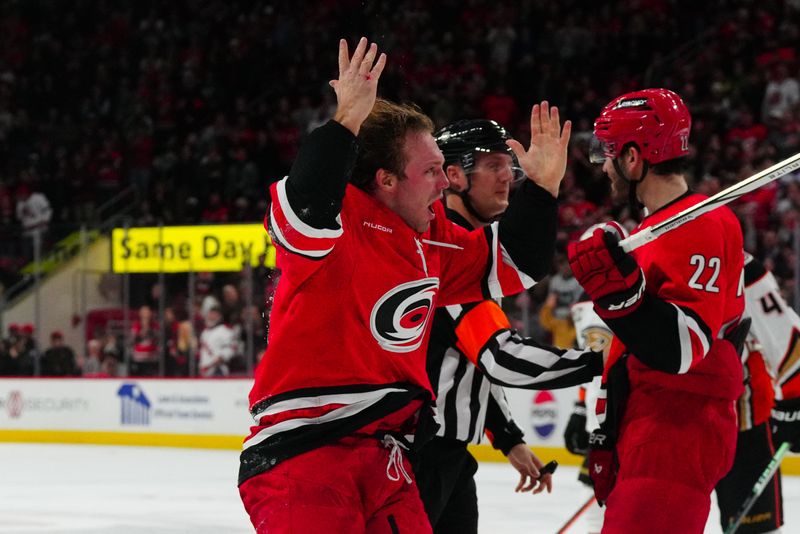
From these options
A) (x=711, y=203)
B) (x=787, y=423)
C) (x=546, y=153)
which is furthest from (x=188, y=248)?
(x=711, y=203)

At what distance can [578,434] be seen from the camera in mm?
4660

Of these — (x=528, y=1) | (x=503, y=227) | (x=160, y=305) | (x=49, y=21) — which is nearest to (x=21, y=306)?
(x=160, y=305)

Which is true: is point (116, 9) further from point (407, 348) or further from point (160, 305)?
point (407, 348)

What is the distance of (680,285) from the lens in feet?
8.08

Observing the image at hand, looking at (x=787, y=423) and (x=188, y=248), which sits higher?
(x=188, y=248)

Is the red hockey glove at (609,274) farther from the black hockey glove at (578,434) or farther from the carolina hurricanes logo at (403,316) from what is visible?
the black hockey glove at (578,434)

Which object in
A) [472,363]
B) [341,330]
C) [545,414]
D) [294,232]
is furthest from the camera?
[545,414]

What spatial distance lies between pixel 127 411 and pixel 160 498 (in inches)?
150

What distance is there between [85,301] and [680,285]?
9.25 metres

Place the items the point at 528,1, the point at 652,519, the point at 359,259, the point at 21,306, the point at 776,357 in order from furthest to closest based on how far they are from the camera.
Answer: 1. the point at 528,1
2. the point at 21,306
3. the point at 776,357
4. the point at 652,519
5. the point at 359,259

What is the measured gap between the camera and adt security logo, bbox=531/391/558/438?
8.81 metres

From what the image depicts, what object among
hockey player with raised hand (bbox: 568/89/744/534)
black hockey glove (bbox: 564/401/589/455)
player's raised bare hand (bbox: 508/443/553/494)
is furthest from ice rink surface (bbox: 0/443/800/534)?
hockey player with raised hand (bbox: 568/89/744/534)

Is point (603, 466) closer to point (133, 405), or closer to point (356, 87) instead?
point (356, 87)

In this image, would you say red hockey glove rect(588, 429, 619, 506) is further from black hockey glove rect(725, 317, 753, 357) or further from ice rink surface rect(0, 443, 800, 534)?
ice rink surface rect(0, 443, 800, 534)
